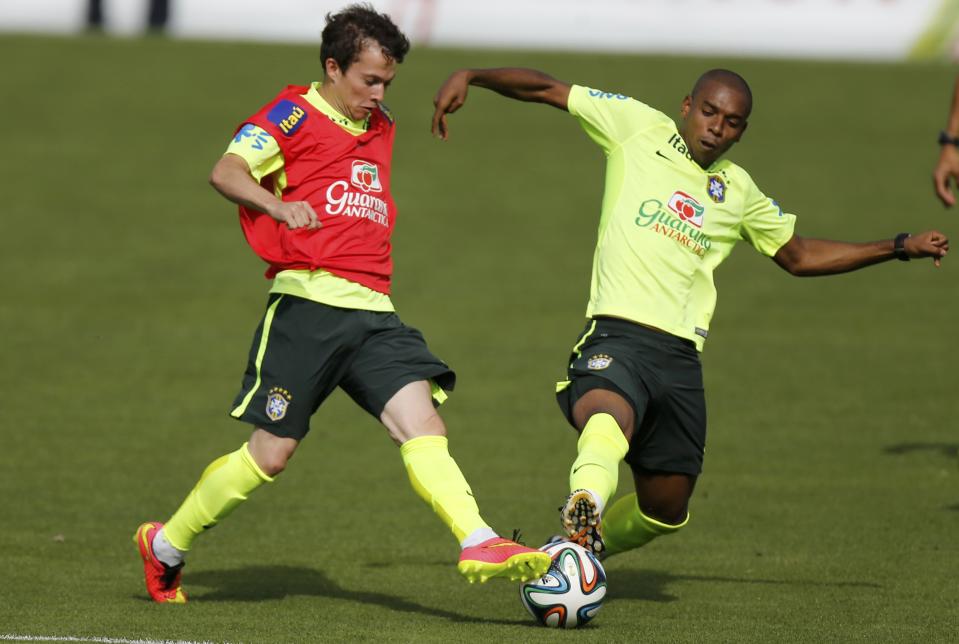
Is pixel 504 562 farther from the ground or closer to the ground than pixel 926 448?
farther from the ground

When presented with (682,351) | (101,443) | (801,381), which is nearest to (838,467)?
(801,381)

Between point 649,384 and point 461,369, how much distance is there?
747 cm

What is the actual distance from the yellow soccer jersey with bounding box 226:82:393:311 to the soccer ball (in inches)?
54.6

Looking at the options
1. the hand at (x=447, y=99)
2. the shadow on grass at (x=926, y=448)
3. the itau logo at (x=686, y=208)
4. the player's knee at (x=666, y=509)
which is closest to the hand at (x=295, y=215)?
the hand at (x=447, y=99)

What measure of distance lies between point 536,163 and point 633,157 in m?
15.7

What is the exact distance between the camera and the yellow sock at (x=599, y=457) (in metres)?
6.22

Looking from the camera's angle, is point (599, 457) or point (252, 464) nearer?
point (599, 457)

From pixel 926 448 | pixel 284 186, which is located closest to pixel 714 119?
pixel 284 186

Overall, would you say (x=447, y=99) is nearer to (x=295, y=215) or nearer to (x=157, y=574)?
(x=295, y=215)

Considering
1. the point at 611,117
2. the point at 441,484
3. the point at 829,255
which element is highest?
the point at 611,117

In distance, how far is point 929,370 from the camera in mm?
14195

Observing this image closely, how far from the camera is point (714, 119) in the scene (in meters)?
7.08

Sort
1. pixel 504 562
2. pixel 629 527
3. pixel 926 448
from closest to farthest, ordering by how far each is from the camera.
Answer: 1. pixel 504 562
2. pixel 629 527
3. pixel 926 448

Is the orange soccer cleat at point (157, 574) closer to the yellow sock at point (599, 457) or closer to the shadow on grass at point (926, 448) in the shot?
the yellow sock at point (599, 457)
